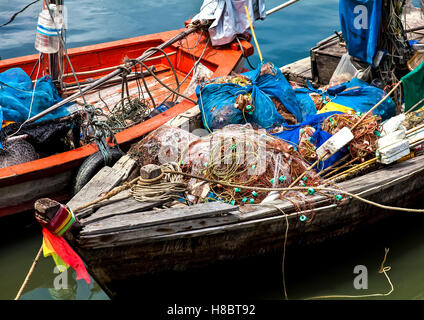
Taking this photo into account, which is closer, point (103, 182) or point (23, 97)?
point (103, 182)

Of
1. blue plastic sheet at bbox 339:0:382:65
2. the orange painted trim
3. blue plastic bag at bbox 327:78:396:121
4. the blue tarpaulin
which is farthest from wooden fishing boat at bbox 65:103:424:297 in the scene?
blue plastic sheet at bbox 339:0:382:65

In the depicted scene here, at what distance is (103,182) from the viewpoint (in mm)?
4688

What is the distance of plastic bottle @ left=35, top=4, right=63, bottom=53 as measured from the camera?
5617 millimetres

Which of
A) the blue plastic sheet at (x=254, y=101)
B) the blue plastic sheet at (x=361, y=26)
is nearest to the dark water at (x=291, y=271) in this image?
the blue plastic sheet at (x=254, y=101)

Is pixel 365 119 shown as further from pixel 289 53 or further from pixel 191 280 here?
pixel 289 53

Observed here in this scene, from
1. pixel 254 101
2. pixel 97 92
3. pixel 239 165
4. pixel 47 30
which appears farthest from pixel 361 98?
pixel 97 92

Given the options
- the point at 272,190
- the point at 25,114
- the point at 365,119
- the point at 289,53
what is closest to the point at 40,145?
the point at 25,114

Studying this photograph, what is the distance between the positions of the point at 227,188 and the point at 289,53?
7.23m

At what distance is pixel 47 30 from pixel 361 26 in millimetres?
3847

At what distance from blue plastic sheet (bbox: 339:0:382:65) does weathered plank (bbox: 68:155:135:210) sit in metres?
3.47

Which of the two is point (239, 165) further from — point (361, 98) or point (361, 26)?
point (361, 26)

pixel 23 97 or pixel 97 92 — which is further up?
pixel 97 92

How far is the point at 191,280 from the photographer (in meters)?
4.62

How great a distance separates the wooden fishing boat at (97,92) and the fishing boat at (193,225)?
873 millimetres
